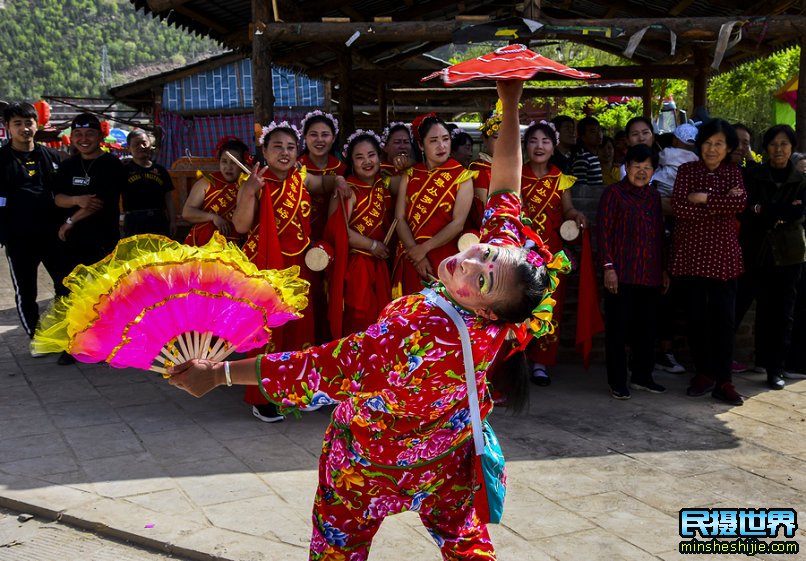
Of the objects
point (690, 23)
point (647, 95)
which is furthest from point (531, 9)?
point (647, 95)

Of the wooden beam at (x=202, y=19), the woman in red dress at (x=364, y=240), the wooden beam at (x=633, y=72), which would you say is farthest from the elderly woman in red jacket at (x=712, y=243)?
the wooden beam at (x=633, y=72)

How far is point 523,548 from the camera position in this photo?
335 cm

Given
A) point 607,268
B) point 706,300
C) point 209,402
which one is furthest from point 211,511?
point 706,300

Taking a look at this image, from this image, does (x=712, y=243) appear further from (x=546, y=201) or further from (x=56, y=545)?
(x=56, y=545)

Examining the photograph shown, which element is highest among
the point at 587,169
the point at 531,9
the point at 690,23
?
the point at 531,9

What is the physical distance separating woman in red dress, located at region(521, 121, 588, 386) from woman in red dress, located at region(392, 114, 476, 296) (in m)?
0.65

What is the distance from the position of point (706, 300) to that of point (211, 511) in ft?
12.5

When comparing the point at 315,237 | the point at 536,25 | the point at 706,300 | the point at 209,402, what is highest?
the point at 536,25

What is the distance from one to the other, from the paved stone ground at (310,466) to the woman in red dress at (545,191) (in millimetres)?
1197

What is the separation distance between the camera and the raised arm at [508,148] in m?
2.45

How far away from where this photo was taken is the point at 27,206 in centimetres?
649

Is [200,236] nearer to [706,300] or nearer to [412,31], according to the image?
[412,31]

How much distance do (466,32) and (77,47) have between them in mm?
83153

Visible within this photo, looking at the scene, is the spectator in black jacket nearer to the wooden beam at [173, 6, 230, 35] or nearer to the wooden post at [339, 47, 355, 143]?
the wooden beam at [173, 6, 230, 35]
